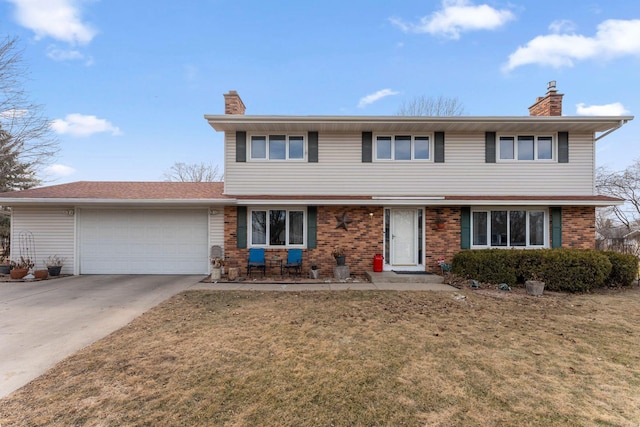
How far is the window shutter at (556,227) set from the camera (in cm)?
926

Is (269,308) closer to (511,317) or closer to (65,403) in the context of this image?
(65,403)

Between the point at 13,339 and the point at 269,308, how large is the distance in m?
4.03

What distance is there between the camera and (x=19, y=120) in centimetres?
1198

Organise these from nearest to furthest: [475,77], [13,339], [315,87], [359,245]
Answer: [13,339] < [359,245] < [475,77] < [315,87]

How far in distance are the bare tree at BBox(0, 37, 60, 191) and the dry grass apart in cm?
1229

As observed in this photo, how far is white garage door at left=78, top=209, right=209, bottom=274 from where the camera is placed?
9570 millimetres

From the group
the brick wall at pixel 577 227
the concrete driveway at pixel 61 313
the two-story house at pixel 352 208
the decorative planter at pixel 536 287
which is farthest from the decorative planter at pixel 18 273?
the brick wall at pixel 577 227

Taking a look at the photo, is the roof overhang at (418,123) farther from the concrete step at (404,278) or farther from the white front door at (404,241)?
the concrete step at (404,278)

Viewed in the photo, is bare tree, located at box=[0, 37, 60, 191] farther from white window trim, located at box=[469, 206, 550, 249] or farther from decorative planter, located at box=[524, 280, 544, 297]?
decorative planter, located at box=[524, 280, 544, 297]

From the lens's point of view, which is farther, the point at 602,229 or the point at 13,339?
the point at 602,229

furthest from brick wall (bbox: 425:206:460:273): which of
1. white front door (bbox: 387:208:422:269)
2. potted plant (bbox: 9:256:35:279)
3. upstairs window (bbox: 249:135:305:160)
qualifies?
potted plant (bbox: 9:256:35:279)

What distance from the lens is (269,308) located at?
19.8ft

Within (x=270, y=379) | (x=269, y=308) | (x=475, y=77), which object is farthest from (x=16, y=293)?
(x=475, y=77)

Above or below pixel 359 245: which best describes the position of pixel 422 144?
above
